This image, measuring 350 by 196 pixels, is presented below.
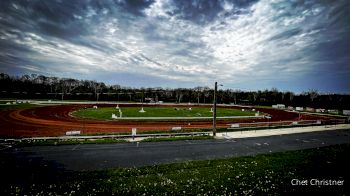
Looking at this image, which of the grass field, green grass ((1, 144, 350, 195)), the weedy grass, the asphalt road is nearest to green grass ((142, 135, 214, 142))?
the asphalt road

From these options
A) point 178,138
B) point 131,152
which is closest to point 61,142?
point 131,152

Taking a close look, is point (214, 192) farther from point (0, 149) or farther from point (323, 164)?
point (0, 149)

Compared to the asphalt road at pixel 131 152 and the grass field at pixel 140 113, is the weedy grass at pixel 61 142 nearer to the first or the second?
the asphalt road at pixel 131 152

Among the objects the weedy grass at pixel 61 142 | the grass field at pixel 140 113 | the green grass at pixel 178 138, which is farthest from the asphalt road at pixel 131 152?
the grass field at pixel 140 113

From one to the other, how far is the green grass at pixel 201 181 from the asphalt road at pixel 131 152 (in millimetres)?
2915

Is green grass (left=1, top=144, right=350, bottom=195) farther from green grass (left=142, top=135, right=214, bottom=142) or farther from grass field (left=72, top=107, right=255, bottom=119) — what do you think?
grass field (left=72, top=107, right=255, bottom=119)

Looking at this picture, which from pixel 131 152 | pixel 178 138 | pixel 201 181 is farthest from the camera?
pixel 178 138

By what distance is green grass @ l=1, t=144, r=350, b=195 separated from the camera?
10.7 metres

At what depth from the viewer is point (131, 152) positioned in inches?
890

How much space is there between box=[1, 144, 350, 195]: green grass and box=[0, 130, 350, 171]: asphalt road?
2915mm

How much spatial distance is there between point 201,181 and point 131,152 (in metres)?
11.8

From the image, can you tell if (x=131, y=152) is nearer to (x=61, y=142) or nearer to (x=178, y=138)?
(x=178, y=138)

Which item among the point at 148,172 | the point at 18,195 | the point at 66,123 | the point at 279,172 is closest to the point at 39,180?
the point at 18,195

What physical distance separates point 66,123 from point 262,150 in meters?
32.6
